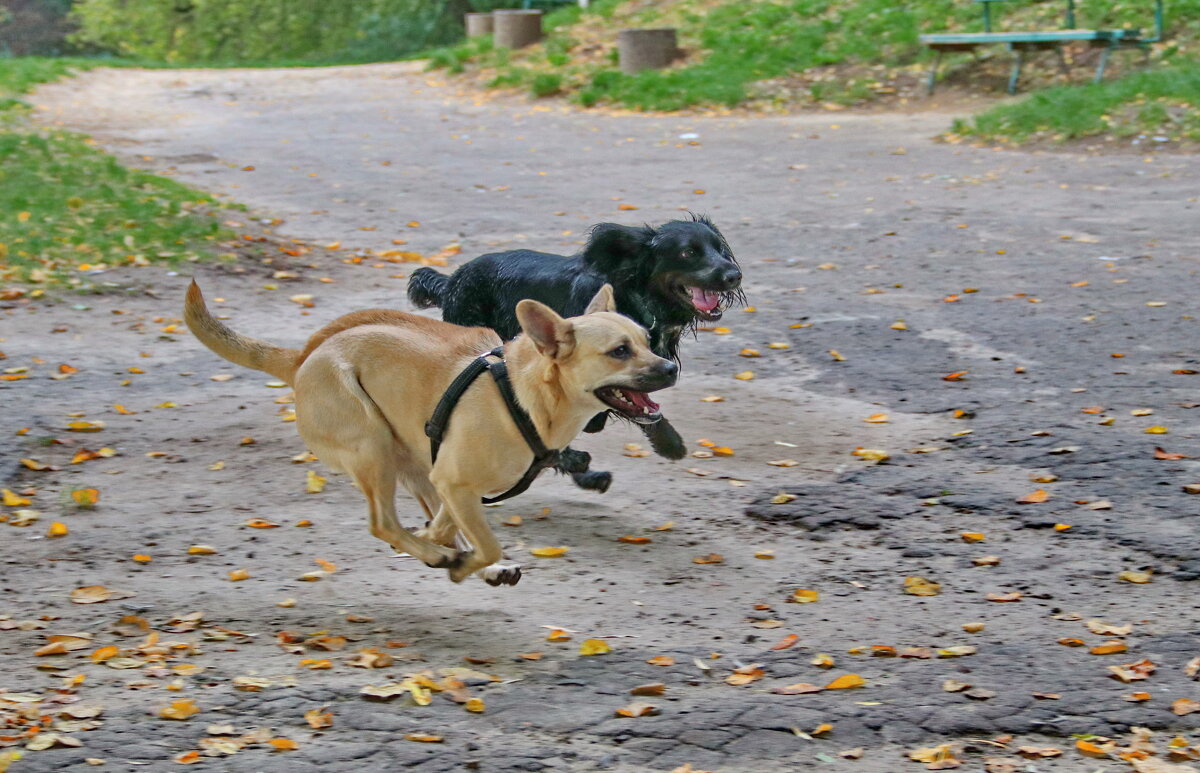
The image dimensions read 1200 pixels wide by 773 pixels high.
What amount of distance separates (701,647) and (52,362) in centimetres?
510

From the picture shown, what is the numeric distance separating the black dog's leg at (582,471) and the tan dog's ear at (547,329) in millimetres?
1395

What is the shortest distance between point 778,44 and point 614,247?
14860mm

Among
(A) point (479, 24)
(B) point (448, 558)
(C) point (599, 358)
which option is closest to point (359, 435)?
(B) point (448, 558)

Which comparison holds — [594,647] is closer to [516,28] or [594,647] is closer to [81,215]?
[81,215]

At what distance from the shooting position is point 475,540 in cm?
467

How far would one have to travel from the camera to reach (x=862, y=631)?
4617mm

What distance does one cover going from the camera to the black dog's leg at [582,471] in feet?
19.2

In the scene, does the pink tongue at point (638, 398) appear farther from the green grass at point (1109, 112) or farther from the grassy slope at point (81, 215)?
the green grass at point (1109, 112)

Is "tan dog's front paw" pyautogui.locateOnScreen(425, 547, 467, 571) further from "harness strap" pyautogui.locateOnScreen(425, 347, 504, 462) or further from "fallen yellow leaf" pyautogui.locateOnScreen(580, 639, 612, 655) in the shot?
"fallen yellow leaf" pyautogui.locateOnScreen(580, 639, 612, 655)

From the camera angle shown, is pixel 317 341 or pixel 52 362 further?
pixel 52 362

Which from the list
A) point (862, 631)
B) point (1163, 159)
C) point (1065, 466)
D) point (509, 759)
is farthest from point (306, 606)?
point (1163, 159)

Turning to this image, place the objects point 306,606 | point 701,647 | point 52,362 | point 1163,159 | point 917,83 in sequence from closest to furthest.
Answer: point 701,647
point 306,606
point 52,362
point 1163,159
point 917,83

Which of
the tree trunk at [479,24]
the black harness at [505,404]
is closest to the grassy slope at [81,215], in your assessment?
the black harness at [505,404]

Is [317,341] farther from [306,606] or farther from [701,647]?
[701,647]
